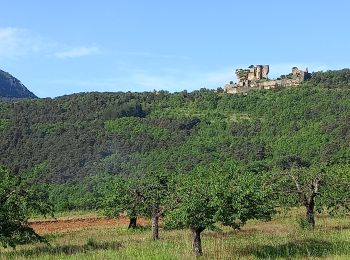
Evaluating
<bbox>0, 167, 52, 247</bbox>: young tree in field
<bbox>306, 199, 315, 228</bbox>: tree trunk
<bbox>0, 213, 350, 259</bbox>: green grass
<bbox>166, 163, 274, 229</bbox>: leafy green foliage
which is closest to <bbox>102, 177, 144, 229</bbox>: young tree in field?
<bbox>0, 213, 350, 259</bbox>: green grass

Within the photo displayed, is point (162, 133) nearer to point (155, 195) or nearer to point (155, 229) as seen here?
point (155, 195)

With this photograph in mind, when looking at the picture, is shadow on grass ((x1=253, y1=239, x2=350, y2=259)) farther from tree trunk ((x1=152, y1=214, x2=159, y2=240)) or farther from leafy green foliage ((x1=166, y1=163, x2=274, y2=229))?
tree trunk ((x1=152, y1=214, x2=159, y2=240))

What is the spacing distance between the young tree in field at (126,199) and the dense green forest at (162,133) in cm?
2871

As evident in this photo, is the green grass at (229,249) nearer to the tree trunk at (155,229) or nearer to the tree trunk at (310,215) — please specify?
the tree trunk at (155,229)

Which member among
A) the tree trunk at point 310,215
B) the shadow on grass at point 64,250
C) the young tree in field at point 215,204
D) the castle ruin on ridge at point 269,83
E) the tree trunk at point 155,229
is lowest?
the shadow on grass at point 64,250

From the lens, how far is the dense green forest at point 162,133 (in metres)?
81.4

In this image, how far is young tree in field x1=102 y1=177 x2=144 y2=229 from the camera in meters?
33.5

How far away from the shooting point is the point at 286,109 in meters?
108

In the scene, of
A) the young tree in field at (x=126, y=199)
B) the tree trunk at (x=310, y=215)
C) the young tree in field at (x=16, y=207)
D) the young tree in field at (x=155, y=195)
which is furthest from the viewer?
the young tree in field at (x=126, y=199)

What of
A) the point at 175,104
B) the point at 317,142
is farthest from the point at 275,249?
the point at 175,104

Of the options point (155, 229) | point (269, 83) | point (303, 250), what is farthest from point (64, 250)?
point (269, 83)

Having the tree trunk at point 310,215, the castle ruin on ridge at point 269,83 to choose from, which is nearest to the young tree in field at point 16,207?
the tree trunk at point 310,215

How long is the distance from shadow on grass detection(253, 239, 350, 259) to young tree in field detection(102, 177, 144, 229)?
1388cm

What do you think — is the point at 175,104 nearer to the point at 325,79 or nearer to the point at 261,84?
the point at 261,84
